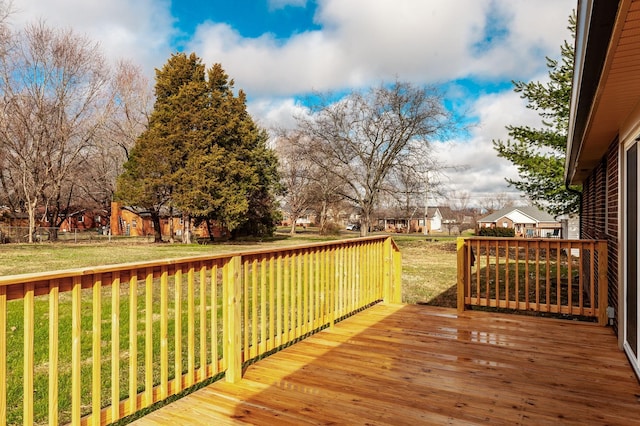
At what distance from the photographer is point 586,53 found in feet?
6.35

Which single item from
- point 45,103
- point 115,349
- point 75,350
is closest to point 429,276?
point 115,349

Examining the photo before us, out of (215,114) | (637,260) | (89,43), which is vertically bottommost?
(637,260)

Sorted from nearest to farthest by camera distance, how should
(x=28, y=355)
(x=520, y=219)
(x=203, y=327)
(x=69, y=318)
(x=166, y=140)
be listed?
(x=28, y=355), (x=203, y=327), (x=69, y=318), (x=166, y=140), (x=520, y=219)

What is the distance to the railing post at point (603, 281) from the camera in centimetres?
443

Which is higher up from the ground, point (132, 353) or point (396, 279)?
point (132, 353)

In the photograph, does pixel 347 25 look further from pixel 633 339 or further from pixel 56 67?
pixel 56 67

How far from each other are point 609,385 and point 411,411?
157cm

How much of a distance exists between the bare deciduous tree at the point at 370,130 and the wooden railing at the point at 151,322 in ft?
39.5

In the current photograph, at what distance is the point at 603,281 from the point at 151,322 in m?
4.65

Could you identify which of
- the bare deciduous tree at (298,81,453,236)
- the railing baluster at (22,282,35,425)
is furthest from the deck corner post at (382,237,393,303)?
the bare deciduous tree at (298,81,453,236)

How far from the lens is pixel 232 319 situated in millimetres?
2963

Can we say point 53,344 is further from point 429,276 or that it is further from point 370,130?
point 370,130

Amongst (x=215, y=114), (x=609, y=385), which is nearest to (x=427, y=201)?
(x=215, y=114)

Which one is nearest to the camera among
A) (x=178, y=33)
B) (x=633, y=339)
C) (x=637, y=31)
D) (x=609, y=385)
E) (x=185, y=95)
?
(x=637, y=31)
